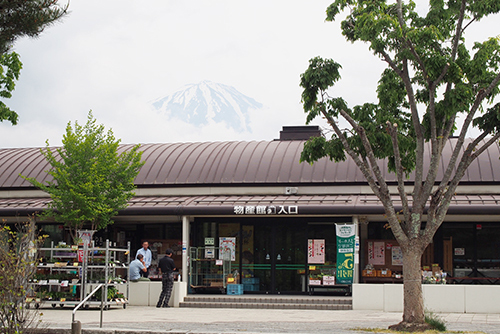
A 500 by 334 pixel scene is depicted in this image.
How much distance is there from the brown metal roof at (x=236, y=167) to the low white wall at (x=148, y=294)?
6031 millimetres

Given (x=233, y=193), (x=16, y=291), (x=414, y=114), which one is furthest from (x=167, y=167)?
(x=16, y=291)

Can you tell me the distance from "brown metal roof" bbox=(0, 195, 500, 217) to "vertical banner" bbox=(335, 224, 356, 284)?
30.2 inches

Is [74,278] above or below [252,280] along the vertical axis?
above

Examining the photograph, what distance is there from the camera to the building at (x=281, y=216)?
23453mm

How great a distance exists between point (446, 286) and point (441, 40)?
856 cm

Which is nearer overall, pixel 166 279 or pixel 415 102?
pixel 415 102

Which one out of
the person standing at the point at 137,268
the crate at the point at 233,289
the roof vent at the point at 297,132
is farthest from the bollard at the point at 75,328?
the roof vent at the point at 297,132

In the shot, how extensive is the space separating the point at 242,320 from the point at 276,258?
8480 millimetres

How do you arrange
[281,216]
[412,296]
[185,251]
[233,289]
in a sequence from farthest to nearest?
[281,216], [233,289], [185,251], [412,296]

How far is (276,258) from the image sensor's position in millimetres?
24422

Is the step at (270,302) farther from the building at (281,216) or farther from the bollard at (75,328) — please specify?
the bollard at (75,328)

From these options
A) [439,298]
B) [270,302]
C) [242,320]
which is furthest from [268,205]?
[242,320]

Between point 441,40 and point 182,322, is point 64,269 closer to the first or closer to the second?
point 182,322

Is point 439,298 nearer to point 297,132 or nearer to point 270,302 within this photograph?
point 270,302
